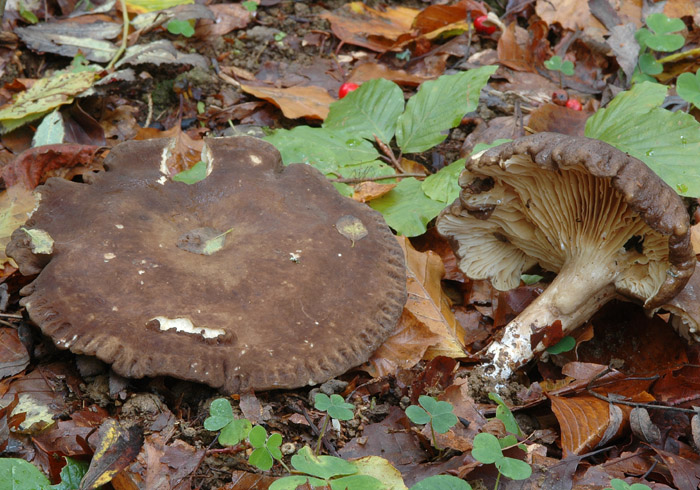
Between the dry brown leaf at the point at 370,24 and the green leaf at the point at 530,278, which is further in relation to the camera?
the dry brown leaf at the point at 370,24

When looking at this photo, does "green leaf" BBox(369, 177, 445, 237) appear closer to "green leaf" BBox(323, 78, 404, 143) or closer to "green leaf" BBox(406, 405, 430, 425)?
"green leaf" BBox(323, 78, 404, 143)

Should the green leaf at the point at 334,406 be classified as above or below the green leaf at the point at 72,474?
above

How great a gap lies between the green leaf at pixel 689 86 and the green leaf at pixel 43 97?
3.80 m

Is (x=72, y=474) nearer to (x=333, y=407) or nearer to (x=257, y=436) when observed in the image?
(x=257, y=436)

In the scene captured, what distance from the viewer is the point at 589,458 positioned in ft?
8.46

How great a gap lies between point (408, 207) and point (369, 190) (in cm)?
27

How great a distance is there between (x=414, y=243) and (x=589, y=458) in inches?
Result: 64.1

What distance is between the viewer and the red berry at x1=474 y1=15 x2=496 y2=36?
5.58 m

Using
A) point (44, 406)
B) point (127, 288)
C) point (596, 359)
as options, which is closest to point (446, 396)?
point (596, 359)

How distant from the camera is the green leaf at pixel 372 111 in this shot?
4.27m

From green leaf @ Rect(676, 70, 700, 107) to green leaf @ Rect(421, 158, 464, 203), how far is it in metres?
1.55

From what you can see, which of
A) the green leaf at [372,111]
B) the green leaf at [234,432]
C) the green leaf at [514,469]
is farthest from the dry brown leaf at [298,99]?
the green leaf at [514,469]

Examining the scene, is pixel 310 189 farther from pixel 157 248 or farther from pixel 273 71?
pixel 273 71

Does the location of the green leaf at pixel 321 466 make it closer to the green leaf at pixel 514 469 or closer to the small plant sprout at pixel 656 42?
the green leaf at pixel 514 469
